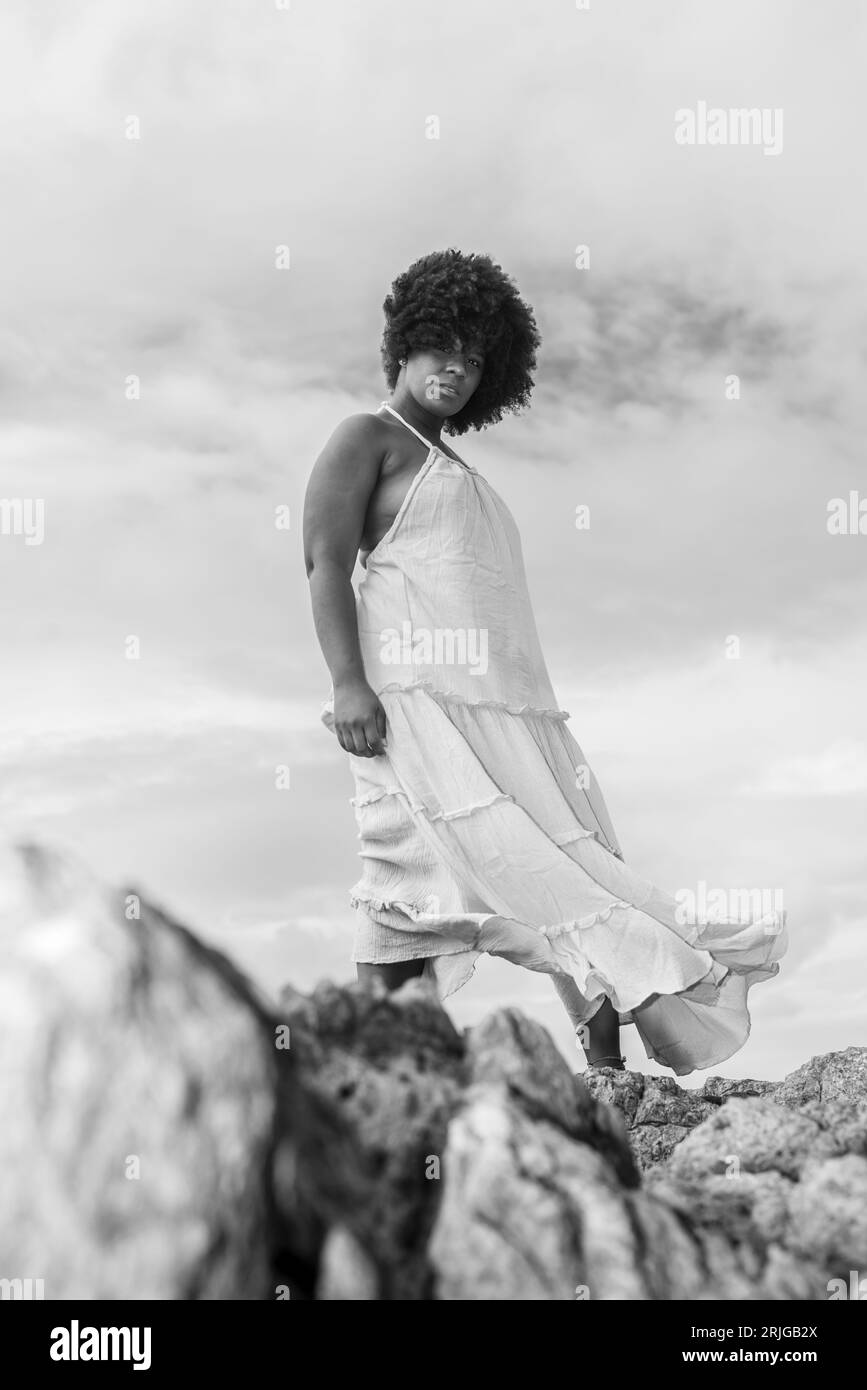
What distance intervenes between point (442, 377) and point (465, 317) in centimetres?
25

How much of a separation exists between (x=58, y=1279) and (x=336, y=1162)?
38 centimetres

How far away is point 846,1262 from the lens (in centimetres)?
214

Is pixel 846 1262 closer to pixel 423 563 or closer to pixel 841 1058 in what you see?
pixel 423 563

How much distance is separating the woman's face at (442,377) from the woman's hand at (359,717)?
1221 millimetres

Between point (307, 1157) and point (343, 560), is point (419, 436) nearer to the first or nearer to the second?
point (343, 560)

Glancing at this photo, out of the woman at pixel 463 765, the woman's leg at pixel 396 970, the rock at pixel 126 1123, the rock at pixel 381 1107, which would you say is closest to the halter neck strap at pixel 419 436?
the woman at pixel 463 765

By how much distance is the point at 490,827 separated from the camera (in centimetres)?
457

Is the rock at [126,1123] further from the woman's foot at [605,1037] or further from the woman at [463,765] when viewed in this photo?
the woman's foot at [605,1037]

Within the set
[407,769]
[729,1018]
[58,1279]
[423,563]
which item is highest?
[423,563]
